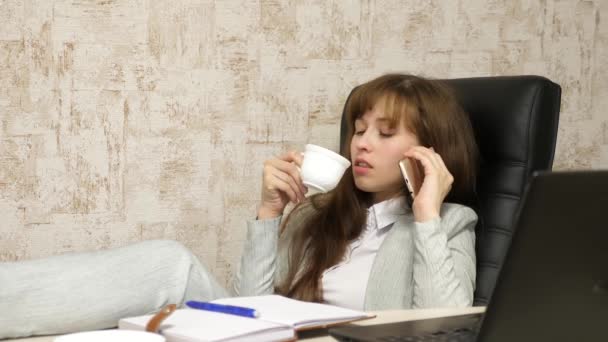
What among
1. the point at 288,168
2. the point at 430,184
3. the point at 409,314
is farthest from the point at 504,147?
the point at 409,314

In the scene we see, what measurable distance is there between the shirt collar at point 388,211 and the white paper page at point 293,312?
0.81 meters

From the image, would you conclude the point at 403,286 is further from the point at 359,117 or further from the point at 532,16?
the point at 532,16

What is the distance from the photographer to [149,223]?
2.15 meters

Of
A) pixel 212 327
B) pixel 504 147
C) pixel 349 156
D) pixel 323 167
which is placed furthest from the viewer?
pixel 349 156

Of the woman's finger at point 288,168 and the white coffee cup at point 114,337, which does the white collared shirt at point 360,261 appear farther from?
the white coffee cup at point 114,337

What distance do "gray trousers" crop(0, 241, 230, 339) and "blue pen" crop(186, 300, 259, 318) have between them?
0.59ft

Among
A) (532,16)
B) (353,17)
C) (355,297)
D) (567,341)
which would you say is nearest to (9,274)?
(567,341)

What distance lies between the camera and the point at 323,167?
159 cm

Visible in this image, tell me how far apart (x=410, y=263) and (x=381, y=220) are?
16cm

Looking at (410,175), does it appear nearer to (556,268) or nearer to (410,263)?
(410,263)

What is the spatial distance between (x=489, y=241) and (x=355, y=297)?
352mm

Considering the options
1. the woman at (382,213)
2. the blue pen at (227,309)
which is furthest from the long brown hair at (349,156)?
the blue pen at (227,309)

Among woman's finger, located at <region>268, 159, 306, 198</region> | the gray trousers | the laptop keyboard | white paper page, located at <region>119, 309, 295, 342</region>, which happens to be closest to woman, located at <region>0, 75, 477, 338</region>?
woman's finger, located at <region>268, 159, 306, 198</region>

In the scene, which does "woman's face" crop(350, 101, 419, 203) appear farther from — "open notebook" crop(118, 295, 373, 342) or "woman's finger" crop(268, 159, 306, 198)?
"open notebook" crop(118, 295, 373, 342)
